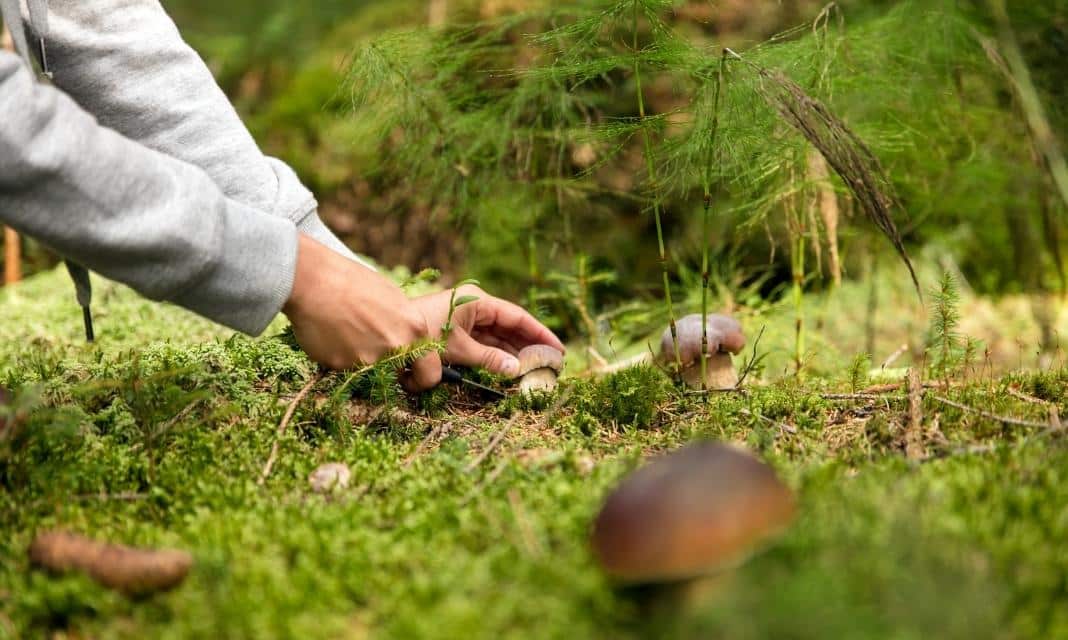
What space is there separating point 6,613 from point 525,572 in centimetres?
87

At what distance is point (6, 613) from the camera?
4.65ft

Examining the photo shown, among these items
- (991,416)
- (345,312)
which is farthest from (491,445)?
(991,416)

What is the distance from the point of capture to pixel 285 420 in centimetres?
209

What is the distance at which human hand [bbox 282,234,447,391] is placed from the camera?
196 centimetres

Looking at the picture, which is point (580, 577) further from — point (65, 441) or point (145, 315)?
point (145, 315)

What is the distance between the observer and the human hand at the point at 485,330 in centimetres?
225

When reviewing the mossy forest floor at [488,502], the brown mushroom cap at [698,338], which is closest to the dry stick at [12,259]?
the mossy forest floor at [488,502]

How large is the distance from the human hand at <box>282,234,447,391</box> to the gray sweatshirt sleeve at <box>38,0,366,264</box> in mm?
355

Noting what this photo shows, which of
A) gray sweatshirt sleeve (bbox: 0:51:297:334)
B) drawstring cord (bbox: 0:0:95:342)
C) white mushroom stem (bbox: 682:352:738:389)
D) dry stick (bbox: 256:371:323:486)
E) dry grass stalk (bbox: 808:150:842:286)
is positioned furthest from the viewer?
dry grass stalk (bbox: 808:150:842:286)

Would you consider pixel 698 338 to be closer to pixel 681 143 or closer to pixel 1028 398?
pixel 681 143

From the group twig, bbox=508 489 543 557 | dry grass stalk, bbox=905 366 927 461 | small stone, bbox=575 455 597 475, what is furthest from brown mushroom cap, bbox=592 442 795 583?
dry grass stalk, bbox=905 366 927 461

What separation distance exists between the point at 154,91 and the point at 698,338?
1656mm

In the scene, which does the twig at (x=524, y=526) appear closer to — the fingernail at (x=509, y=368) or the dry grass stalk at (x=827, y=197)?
the fingernail at (x=509, y=368)

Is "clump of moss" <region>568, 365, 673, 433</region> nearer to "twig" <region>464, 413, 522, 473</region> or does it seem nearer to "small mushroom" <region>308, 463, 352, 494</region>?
"twig" <region>464, 413, 522, 473</region>
